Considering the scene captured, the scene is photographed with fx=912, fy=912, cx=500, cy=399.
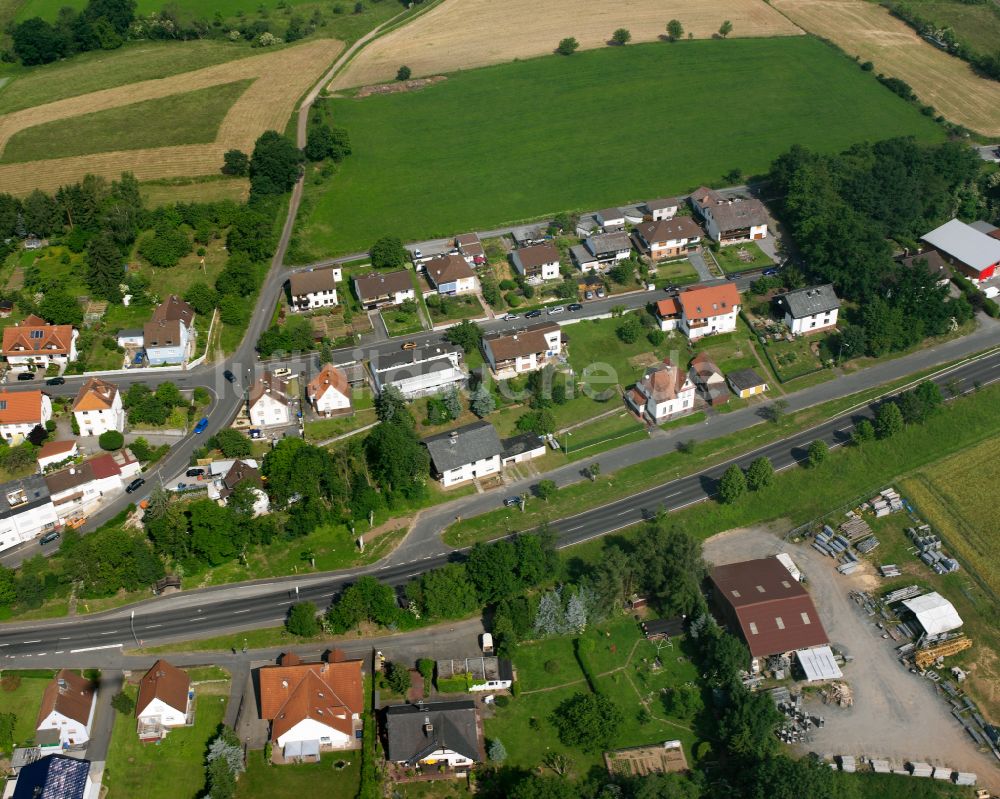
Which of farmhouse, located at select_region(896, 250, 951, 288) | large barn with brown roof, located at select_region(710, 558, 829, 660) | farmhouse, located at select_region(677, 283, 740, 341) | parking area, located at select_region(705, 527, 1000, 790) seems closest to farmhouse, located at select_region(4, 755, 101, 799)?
large barn with brown roof, located at select_region(710, 558, 829, 660)

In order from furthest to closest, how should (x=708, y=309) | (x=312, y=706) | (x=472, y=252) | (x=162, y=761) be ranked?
(x=472, y=252)
(x=708, y=309)
(x=312, y=706)
(x=162, y=761)

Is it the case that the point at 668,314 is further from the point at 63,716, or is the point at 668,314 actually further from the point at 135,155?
the point at 135,155

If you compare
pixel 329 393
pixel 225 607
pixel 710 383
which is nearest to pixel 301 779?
pixel 225 607

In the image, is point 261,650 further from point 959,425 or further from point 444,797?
point 959,425

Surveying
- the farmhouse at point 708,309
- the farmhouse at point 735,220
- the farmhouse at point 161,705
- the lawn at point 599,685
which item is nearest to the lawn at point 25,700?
the farmhouse at point 161,705

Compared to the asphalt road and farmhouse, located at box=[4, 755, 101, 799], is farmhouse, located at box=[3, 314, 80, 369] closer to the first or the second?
the asphalt road
